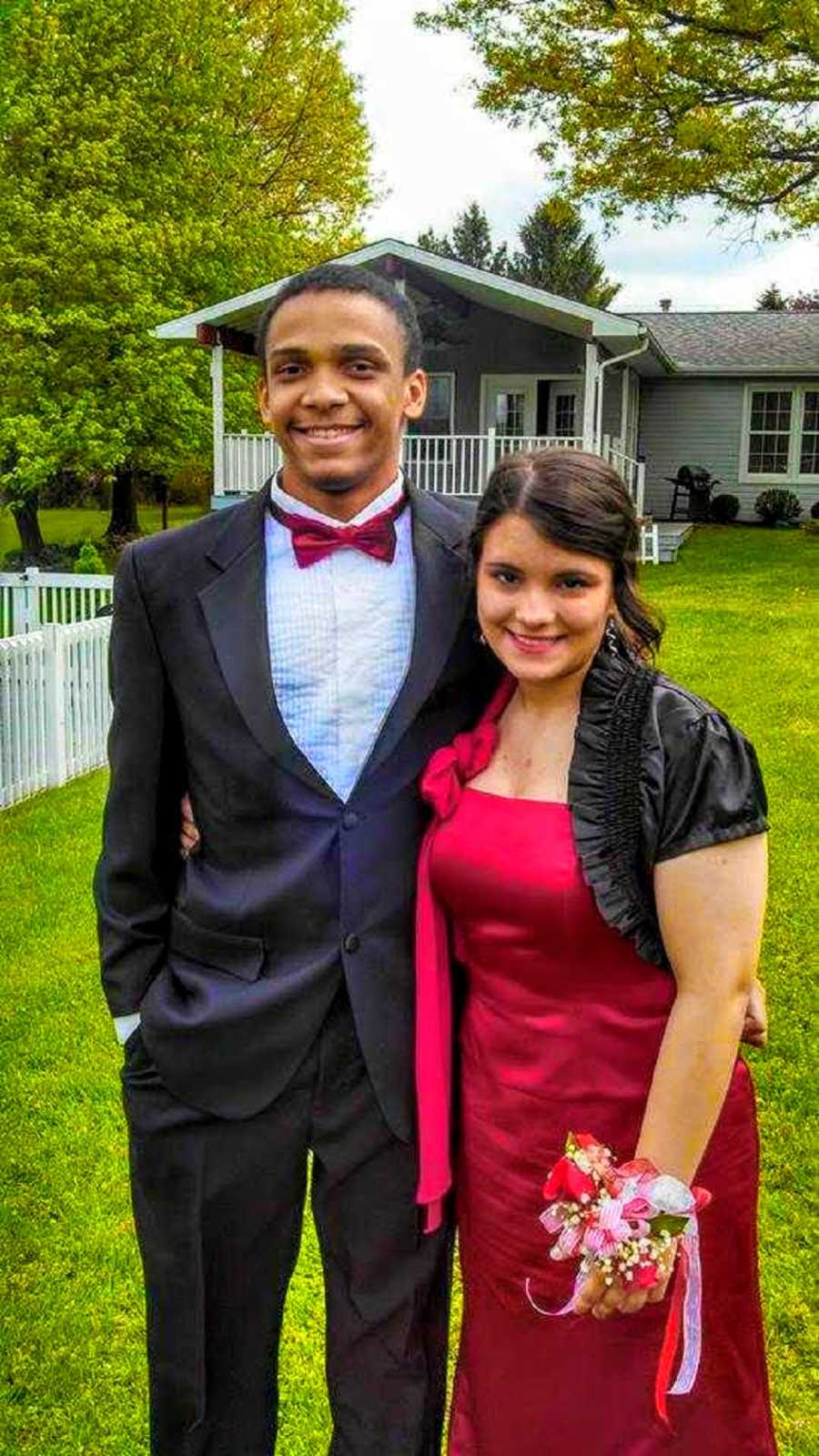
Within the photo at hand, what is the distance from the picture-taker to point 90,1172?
405cm

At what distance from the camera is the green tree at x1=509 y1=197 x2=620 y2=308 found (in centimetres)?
5938

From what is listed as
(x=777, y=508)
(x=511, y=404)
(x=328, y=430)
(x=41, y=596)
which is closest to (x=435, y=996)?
(x=328, y=430)

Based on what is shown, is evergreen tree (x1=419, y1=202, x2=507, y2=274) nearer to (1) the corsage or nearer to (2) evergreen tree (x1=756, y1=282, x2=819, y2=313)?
(2) evergreen tree (x1=756, y1=282, x2=819, y2=313)

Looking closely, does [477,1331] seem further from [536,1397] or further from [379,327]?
[379,327]

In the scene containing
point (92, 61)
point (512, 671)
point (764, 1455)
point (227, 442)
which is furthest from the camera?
point (92, 61)

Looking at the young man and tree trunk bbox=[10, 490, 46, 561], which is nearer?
the young man

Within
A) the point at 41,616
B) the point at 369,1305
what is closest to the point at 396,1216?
the point at 369,1305

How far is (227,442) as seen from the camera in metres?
17.8

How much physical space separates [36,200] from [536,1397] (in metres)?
20.2

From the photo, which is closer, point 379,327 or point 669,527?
point 379,327

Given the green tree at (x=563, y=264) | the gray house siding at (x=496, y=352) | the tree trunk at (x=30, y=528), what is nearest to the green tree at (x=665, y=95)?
the gray house siding at (x=496, y=352)

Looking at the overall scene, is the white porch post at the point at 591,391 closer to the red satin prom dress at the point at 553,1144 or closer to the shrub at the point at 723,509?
the shrub at the point at 723,509

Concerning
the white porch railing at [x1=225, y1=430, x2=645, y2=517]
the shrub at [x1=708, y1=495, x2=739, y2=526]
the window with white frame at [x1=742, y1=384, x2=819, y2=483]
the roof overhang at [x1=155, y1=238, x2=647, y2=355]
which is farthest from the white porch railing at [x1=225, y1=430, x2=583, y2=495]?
the window with white frame at [x1=742, y1=384, x2=819, y2=483]

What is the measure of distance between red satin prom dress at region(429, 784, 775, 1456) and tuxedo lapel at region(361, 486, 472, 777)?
18 centimetres
